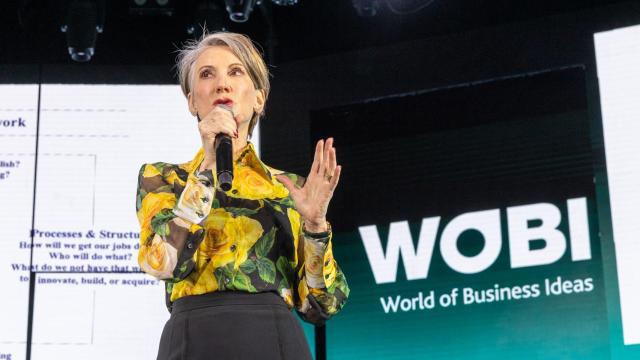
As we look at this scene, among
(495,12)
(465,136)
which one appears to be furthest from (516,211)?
(495,12)

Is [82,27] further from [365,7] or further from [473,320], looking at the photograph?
[473,320]

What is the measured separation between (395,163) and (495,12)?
0.84 meters

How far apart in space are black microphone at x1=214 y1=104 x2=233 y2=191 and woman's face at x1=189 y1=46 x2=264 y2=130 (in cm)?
16

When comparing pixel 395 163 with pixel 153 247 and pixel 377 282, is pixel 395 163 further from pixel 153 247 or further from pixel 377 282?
pixel 153 247

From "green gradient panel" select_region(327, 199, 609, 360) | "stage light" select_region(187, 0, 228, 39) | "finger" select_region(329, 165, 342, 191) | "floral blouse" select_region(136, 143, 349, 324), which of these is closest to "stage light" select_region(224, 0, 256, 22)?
"stage light" select_region(187, 0, 228, 39)

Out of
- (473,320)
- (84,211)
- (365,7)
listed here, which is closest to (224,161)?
(473,320)

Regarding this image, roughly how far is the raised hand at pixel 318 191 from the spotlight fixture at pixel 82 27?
2.93 metres

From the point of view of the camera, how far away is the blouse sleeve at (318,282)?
166 cm

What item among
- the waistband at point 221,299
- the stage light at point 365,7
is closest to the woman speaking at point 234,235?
the waistband at point 221,299

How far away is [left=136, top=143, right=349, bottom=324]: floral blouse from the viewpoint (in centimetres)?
152

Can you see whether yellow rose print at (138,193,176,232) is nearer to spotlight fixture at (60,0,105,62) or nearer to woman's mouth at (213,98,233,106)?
woman's mouth at (213,98,233,106)

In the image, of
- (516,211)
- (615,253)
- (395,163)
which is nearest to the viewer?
(615,253)

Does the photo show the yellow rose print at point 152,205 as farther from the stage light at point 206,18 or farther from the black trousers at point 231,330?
the stage light at point 206,18

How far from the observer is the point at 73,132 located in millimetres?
4598
